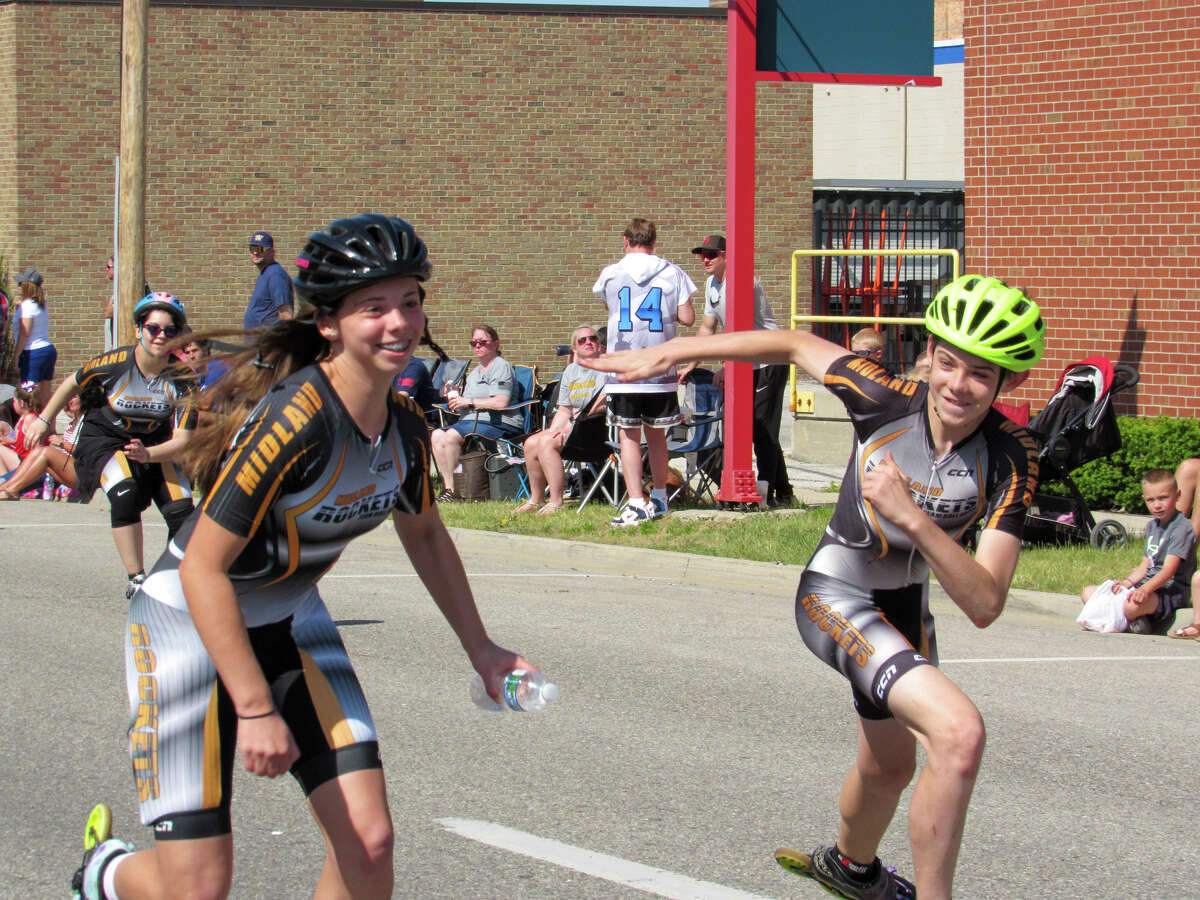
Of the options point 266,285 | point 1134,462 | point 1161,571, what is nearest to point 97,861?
point 1161,571

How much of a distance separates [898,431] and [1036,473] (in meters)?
0.43

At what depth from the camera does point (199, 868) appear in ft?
11.0

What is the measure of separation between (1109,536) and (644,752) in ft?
20.8

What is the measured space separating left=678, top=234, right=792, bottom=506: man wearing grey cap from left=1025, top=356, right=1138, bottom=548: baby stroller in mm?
2468

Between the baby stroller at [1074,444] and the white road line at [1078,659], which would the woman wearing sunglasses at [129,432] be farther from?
the baby stroller at [1074,444]

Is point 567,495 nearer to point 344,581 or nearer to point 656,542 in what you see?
point 656,542

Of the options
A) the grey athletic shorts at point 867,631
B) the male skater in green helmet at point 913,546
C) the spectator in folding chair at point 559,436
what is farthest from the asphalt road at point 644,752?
the spectator in folding chair at point 559,436

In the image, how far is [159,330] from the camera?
8594 mm

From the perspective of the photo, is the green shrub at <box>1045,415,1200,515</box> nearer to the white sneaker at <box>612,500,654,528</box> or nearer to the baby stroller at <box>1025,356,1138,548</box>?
the baby stroller at <box>1025,356,1138,548</box>

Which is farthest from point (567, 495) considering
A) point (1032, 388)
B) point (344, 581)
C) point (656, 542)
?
point (1032, 388)

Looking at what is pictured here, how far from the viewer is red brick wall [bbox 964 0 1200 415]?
14.0 metres

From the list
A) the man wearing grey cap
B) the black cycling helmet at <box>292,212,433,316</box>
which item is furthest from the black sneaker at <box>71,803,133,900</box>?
the man wearing grey cap

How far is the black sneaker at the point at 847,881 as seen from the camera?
4.51 meters

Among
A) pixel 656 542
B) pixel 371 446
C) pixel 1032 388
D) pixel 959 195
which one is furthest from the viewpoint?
pixel 959 195
